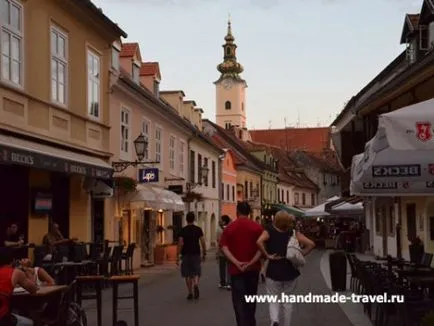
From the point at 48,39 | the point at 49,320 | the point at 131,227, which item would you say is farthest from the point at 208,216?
the point at 49,320

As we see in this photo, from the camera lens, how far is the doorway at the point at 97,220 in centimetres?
2047

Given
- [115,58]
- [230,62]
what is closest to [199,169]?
[115,58]

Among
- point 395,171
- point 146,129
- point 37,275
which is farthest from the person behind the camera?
point 146,129

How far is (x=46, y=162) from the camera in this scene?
14141 mm

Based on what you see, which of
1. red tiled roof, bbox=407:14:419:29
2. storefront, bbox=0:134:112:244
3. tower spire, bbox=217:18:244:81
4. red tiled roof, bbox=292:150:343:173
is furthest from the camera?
tower spire, bbox=217:18:244:81

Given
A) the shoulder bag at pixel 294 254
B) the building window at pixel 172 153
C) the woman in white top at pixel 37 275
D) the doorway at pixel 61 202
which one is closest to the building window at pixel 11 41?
the doorway at pixel 61 202

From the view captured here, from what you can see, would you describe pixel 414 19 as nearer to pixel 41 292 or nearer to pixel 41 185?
pixel 41 185

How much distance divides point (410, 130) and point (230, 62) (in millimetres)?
97956

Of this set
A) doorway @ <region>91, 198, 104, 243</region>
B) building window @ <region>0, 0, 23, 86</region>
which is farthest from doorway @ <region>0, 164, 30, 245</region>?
doorway @ <region>91, 198, 104, 243</region>

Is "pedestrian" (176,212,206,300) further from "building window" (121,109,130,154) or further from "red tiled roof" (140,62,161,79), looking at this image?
"red tiled roof" (140,62,161,79)

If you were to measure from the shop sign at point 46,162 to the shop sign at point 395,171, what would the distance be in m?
6.30

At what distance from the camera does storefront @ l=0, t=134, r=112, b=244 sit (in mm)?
13650

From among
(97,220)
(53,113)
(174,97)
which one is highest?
(174,97)

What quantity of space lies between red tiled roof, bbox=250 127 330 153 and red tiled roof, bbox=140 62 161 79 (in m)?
86.9
